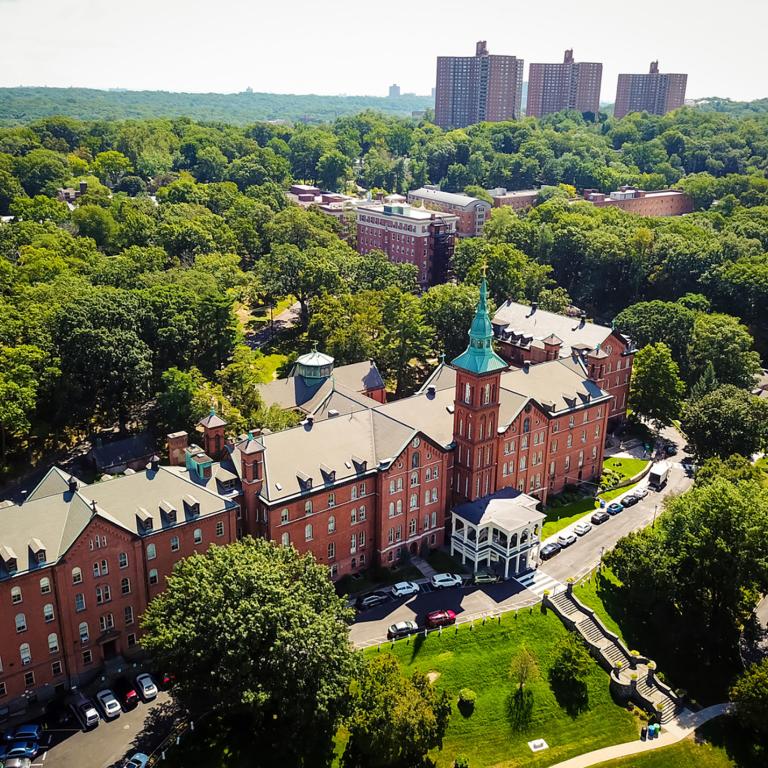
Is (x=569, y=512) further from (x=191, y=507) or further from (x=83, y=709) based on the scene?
(x=83, y=709)

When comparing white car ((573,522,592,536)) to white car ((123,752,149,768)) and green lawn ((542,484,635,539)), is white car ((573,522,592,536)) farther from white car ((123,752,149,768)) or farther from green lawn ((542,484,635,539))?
white car ((123,752,149,768))

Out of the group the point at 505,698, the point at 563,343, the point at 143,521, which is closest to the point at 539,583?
the point at 505,698

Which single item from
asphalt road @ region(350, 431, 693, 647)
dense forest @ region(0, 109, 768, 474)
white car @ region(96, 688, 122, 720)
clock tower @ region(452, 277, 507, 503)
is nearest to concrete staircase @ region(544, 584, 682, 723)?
asphalt road @ region(350, 431, 693, 647)

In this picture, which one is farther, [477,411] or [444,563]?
[444,563]

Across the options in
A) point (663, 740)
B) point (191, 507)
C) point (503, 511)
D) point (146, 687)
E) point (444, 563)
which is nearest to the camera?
point (146, 687)

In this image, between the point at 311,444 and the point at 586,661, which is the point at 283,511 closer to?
the point at 311,444

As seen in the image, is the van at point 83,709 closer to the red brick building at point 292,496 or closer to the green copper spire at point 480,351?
the red brick building at point 292,496
